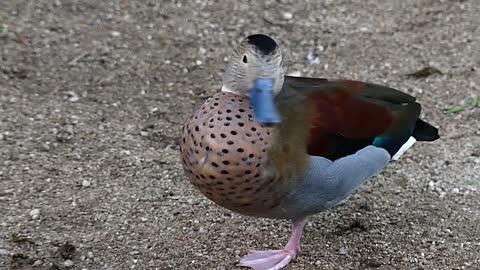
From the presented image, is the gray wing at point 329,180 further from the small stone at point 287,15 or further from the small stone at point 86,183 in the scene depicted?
the small stone at point 287,15

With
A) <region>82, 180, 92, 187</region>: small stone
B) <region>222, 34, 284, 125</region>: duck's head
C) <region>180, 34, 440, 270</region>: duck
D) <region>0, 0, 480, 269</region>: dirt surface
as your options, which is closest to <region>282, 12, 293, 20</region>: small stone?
<region>0, 0, 480, 269</region>: dirt surface

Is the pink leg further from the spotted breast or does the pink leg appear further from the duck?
the spotted breast

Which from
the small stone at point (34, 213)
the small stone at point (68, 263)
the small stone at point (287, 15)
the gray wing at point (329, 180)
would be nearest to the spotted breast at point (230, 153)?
the gray wing at point (329, 180)

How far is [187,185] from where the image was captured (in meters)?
3.56

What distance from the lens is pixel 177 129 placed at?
398 centimetres

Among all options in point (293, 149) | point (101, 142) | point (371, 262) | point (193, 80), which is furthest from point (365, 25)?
point (293, 149)

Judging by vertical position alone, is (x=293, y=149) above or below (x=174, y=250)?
above

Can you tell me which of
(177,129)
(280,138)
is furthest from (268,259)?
(177,129)

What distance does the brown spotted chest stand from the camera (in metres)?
2.55

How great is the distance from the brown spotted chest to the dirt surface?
57cm

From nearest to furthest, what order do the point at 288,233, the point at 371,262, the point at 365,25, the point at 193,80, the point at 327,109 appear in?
the point at 327,109 → the point at 371,262 → the point at 288,233 → the point at 193,80 → the point at 365,25

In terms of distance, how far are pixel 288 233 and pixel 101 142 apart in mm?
1020

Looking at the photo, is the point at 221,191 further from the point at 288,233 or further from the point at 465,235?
the point at 465,235

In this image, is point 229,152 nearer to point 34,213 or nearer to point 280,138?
point 280,138
